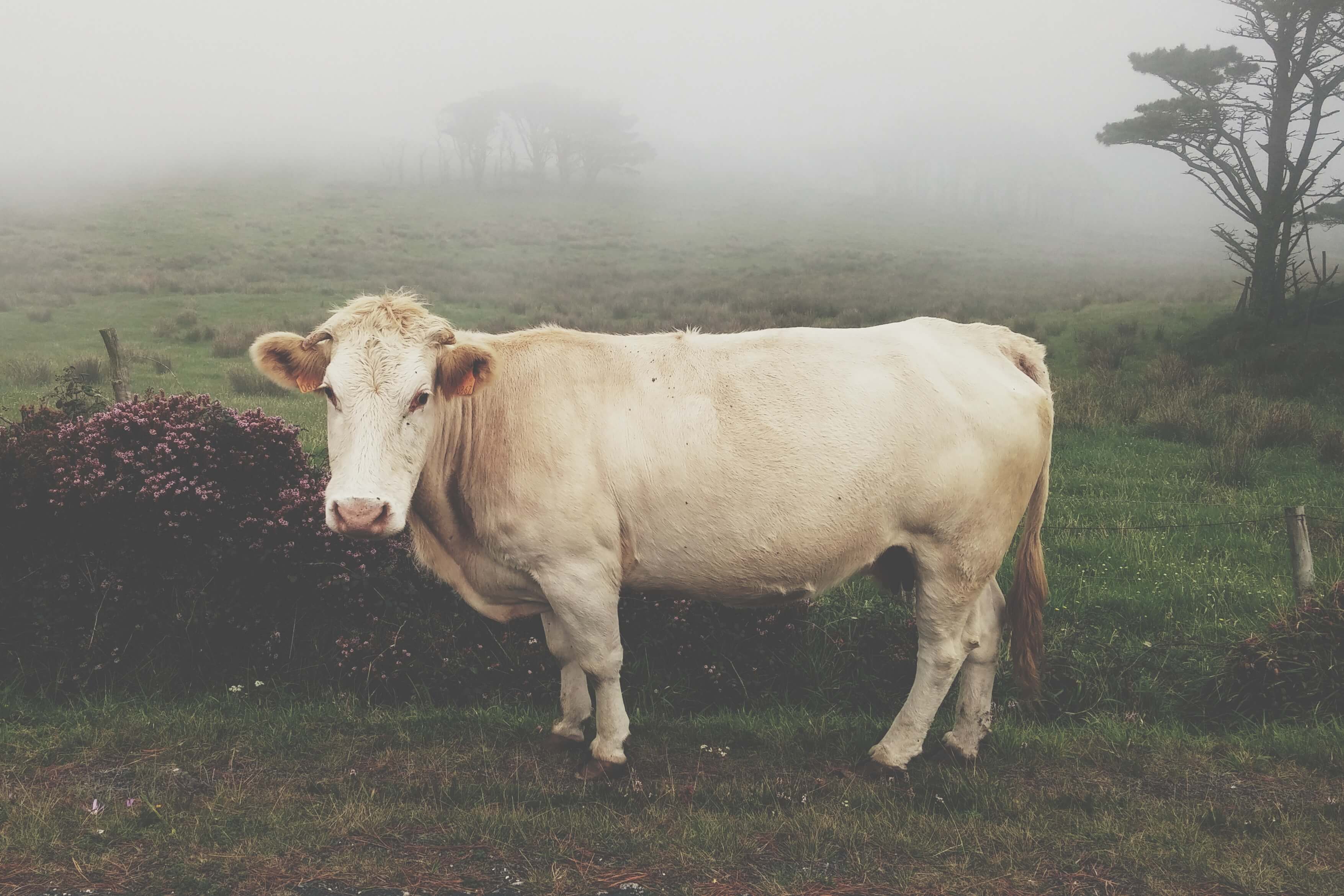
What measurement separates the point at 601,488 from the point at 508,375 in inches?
34.3

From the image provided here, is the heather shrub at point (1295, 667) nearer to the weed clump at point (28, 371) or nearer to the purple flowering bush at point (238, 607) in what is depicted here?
the purple flowering bush at point (238, 607)

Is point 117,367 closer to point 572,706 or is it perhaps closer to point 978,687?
point 572,706

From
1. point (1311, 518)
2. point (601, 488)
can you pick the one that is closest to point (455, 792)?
point (601, 488)

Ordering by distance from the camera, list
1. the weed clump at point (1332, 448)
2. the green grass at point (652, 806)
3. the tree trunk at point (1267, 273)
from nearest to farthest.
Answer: the green grass at point (652, 806) < the weed clump at point (1332, 448) < the tree trunk at point (1267, 273)

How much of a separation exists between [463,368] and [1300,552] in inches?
240

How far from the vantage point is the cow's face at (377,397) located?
400cm

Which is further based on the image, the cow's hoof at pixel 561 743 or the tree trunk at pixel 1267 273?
the tree trunk at pixel 1267 273

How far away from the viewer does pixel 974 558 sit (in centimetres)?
509

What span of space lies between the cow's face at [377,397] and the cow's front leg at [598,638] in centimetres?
93

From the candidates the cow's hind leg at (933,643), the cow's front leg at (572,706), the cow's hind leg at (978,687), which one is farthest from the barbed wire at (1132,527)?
the cow's front leg at (572,706)

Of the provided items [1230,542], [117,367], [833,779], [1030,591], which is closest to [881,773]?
[833,779]

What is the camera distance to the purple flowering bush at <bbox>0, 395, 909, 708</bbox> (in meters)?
6.26

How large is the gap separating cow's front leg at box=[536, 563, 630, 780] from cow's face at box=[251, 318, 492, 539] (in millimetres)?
929

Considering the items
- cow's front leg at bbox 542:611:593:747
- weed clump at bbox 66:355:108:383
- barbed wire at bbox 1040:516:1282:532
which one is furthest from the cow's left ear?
weed clump at bbox 66:355:108:383
